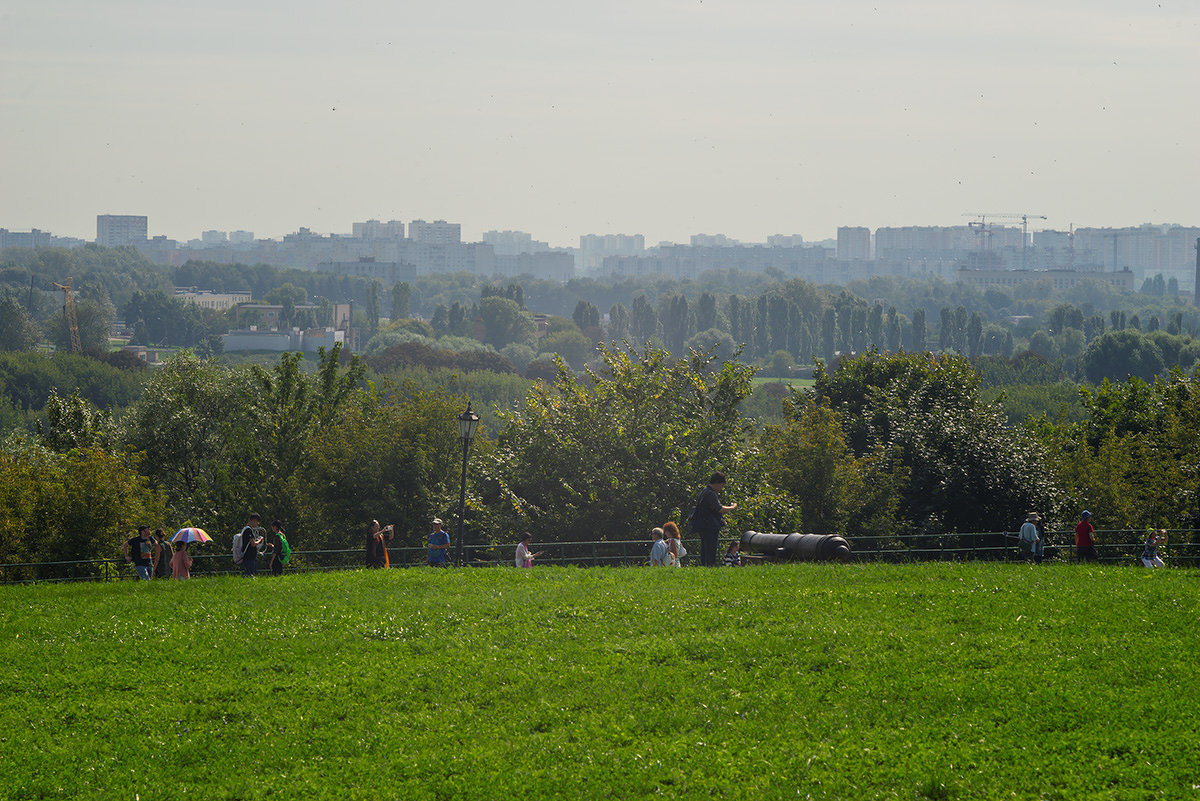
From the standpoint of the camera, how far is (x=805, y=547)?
25.8 m

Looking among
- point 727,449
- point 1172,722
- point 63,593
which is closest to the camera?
point 1172,722

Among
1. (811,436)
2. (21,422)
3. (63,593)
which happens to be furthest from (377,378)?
(63,593)

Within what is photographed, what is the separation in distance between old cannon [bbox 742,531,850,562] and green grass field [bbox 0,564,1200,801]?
4.27m

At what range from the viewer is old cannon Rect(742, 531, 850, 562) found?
2536 centimetres

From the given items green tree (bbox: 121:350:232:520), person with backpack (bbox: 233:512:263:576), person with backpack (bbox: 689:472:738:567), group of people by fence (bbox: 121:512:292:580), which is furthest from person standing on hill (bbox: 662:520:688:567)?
green tree (bbox: 121:350:232:520)

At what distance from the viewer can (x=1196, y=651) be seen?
614 inches

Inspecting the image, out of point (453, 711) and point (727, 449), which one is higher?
point (727, 449)

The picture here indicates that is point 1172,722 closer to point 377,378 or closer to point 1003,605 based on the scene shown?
point 1003,605

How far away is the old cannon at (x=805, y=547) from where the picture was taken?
2536cm

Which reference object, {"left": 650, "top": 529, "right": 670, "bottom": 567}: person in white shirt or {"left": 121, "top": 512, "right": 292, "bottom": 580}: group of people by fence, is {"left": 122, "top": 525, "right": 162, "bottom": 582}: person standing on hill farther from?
{"left": 650, "top": 529, "right": 670, "bottom": 567}: person in white shirt

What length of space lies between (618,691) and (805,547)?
11.5 metres

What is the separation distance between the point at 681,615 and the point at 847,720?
15.7 feet

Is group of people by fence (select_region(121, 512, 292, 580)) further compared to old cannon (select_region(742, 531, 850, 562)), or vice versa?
old cannon (select_region(742, 531, 850, 562))

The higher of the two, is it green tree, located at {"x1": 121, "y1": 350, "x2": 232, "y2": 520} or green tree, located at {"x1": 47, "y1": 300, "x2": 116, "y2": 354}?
green tree, located at {"x1": 47, "y1": 300, "x2": 116, "y2": 354}
